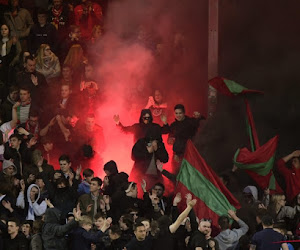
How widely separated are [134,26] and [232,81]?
372 cm

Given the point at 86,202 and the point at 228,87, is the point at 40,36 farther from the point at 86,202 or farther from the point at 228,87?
Result: the point at 86,202

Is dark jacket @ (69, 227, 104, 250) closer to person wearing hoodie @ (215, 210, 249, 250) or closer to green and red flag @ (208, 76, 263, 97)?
person wearing hoodie @ (215, 210, 249, 250)

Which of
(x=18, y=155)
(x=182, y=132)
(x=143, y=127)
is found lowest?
(x=18, y=155)

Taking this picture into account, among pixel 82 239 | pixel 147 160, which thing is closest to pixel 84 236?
pixel 82 239

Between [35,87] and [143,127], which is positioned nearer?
[143,127]

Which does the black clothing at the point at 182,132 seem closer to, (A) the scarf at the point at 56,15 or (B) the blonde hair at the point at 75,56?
(B) the blonde hair at the point at 75,56

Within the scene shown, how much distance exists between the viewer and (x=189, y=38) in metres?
22.5

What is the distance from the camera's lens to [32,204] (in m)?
17.4

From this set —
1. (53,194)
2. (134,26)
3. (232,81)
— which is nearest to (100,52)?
(134,26)

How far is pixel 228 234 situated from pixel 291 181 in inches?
109

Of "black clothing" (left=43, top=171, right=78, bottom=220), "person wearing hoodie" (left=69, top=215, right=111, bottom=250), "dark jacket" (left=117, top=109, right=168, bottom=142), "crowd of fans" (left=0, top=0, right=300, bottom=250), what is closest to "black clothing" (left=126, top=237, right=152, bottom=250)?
"crowd of fans" (left=0, top=0, right=300, bottom=250)

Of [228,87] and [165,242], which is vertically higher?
[228,87]

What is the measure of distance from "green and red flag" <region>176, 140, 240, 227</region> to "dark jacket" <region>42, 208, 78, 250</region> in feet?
7.76

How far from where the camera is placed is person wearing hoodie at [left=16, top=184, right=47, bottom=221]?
17.3 metres
